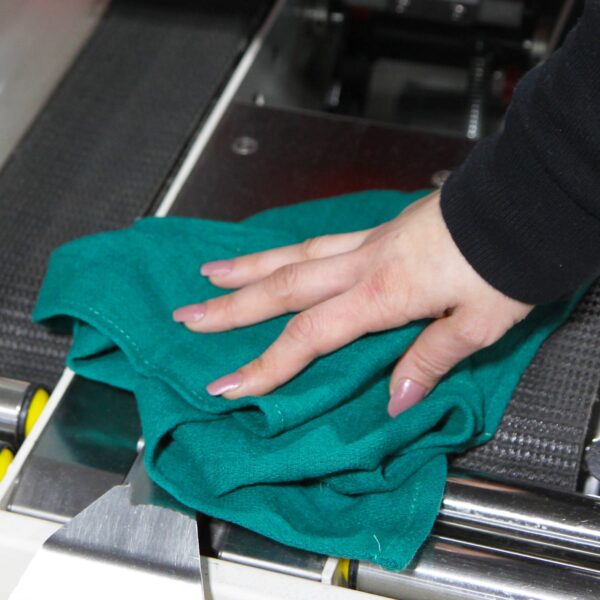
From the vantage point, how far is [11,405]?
2.58 feet

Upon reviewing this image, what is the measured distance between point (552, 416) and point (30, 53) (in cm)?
70

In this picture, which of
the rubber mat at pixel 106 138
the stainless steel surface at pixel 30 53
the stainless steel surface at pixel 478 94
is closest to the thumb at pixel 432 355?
the rubber mat at pixel 106 138

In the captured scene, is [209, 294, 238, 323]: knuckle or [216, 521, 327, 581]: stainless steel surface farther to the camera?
[209, 294, 238, 323]: knuckle

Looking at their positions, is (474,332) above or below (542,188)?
below

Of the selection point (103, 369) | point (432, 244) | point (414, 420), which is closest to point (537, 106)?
point (432, 244)

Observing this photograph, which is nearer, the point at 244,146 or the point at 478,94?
the point at 244,146

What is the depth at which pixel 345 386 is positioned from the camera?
2.35ft

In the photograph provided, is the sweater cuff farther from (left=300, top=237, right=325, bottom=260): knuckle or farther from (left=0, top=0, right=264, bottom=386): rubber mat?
(left=0, top=0, right=264, bottom=386): rubber mat

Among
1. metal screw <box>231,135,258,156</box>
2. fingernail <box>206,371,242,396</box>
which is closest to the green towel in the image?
fingernail <box>206,371,242,396</box>

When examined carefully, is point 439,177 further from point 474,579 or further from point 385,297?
point 474,579

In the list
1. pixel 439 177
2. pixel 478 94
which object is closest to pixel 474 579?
pixel 439 177

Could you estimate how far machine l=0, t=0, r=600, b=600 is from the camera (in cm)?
68

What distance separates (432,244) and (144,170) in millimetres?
447

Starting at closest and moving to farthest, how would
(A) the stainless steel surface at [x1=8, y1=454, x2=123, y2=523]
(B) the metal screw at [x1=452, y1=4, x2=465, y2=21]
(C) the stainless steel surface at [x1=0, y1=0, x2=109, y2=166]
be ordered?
(A) the stainless steel surface at [x1=8, y1=454, x2=123, y2=523] → (C) the stainless steel surface at [x1=0, y1=0, x2=109, y2=166] → (B) the metal screw at [x1=452, y1=4, x2=465, y2=21]
